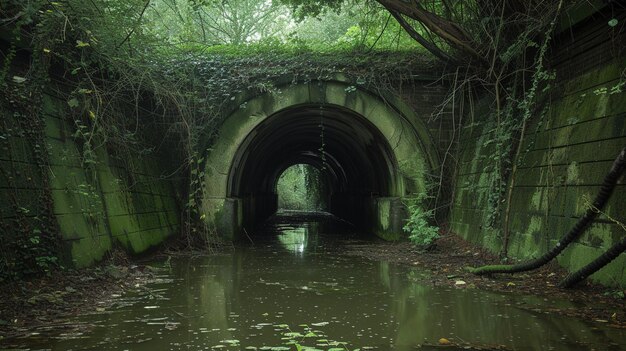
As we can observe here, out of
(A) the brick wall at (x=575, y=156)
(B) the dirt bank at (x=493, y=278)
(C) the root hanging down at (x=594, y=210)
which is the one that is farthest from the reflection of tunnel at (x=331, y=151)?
(C) the root hanging down at (x=594, y=210)

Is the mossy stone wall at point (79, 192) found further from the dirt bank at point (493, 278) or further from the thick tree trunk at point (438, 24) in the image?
the thick tree trunk at point (438, 24)

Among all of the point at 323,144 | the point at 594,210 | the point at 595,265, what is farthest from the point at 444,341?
the point at 323,144

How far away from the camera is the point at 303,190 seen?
38.5 m

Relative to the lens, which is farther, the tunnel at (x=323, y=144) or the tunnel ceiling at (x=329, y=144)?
the tunnel ceiling at (x=329, y=144)

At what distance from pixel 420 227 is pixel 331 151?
10.9m

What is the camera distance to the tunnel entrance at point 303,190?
31.9 m

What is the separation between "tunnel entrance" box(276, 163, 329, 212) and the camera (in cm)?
3190

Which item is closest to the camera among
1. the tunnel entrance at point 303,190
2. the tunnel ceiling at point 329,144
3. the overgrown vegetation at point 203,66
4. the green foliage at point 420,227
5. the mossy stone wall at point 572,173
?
the mossy stone wall at point 572,173

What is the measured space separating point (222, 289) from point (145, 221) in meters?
3.08

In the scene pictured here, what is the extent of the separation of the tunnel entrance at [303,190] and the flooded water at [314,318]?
75.6 ft

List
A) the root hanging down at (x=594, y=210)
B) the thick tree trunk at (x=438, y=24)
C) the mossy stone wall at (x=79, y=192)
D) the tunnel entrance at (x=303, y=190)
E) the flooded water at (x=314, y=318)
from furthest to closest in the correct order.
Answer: the tunnel entrance at (x=303, y=190)
the thick tree trunk at (x=438, y=24)
the mossy stone wall at (x=79, y=192)
the root hanging down at (x=594, y=210)
the flooded water at (x=314, y=318)

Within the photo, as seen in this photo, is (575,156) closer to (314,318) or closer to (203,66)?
(314,318)

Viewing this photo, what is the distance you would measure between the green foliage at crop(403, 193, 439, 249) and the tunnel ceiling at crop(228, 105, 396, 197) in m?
1.47

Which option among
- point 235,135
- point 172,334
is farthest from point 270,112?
point 172,334
